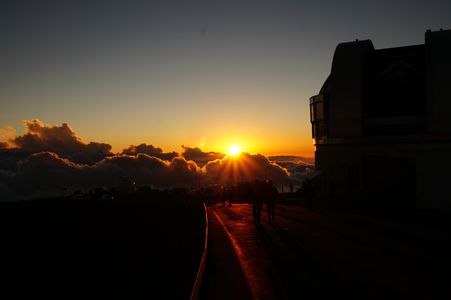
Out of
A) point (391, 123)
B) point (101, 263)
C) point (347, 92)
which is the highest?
point (347, 92)

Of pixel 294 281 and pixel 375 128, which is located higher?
pixel 375 128

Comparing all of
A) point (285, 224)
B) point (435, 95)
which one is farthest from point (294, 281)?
point (435, 95)

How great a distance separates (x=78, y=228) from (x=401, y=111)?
26.9 metres

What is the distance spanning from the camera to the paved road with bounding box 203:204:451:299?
345 inches

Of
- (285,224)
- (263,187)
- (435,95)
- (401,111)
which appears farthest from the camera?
(401,111)

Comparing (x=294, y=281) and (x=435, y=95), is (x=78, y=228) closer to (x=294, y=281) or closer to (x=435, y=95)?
(x=294, y=281)

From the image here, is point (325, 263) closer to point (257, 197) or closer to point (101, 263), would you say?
point (101, 263)

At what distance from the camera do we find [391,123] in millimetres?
39562

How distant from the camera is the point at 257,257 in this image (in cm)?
1268

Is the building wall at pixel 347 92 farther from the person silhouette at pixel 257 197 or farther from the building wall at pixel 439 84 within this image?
the person silhouette at pixel 257 197

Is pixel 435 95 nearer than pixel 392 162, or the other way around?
pixel 435 95

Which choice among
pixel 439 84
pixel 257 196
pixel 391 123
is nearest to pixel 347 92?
pixel 391 123

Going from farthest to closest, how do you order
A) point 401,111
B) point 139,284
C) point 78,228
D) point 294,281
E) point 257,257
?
1. point 401,111
2. point 78,228
3. point 257,257
4. point 139,284
5. point 294,281

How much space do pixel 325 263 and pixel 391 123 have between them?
30779 millimetres
